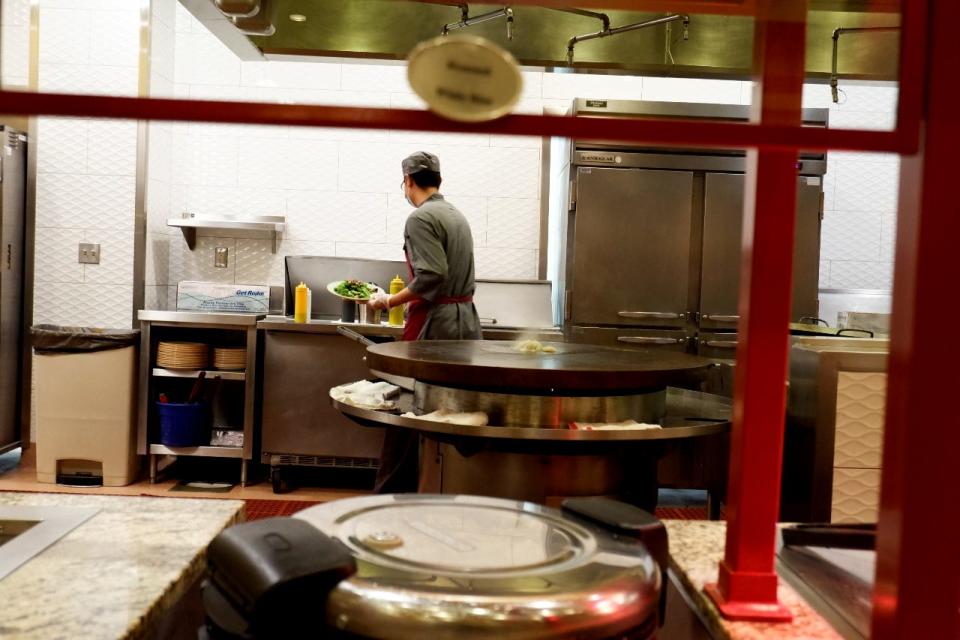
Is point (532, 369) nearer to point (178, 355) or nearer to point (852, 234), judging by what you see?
point (178, 355)

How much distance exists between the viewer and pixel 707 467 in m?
3.19

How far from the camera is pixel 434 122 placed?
1.80ft

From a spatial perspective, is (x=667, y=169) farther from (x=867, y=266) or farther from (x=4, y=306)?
(x=4, y=306)

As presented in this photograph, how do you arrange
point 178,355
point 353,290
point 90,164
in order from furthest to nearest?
1. point 90,164
2. point 353,290
3. point 178,355

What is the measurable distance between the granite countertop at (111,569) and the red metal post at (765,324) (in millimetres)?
626

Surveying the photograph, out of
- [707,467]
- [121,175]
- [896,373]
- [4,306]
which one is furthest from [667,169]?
[896,373]

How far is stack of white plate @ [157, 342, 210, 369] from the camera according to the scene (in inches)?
182

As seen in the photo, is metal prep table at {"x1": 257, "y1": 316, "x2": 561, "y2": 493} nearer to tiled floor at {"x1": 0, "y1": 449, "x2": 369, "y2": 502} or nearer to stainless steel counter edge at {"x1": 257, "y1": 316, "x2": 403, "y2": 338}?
stainless steel counter edge at {"x1": 257, "y1": 316, "x2": 403, "y2": 338}

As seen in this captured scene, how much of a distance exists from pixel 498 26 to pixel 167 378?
400 centimetres

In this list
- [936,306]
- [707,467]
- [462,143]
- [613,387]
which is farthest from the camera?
[462,143]

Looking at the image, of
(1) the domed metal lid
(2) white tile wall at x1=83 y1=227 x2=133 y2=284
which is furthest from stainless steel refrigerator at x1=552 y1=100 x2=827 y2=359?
(1) the domed metal lid

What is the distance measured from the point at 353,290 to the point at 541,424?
10.0ft

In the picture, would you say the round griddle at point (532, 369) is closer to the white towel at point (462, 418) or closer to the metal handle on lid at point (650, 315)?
the white towel at point (462, 418)

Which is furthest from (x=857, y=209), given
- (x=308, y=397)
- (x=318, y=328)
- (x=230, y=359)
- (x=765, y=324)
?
(x=765, y=324)
